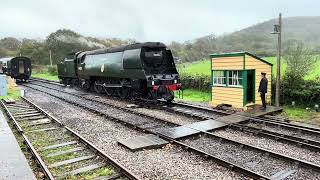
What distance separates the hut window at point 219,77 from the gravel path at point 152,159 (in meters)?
5.78

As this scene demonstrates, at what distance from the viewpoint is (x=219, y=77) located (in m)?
16.1

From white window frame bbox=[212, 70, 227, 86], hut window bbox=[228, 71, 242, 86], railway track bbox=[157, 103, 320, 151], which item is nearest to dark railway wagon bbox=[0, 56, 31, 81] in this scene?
white window frame bbox=[212, 70, 227, 86]

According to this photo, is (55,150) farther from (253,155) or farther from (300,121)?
(300,121)

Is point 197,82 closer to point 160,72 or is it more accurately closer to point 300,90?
point 160,72

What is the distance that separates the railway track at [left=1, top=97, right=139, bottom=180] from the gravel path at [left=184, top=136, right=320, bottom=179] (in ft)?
8.69

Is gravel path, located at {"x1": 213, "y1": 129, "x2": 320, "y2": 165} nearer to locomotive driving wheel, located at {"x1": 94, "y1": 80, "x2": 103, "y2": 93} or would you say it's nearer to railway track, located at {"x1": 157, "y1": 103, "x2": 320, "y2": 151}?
railway track, located at {"x1": 157, "y1": 103, "x2": 320, "y2": 151}

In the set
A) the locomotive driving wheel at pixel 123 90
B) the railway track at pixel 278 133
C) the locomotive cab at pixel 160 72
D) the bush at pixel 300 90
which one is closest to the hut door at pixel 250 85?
the bush at pixel 300 90

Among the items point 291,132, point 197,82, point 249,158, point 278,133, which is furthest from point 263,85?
point 197,82

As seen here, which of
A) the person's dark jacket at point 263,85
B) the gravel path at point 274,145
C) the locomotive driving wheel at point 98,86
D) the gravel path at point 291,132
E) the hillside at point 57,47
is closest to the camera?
the gravel path at point 274,145

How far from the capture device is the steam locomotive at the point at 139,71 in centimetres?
1678

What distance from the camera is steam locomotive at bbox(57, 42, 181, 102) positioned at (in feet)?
55.1

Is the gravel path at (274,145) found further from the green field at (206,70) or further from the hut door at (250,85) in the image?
the green field at (206,70)

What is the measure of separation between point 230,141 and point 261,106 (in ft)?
20.0

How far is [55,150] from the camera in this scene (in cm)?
923
